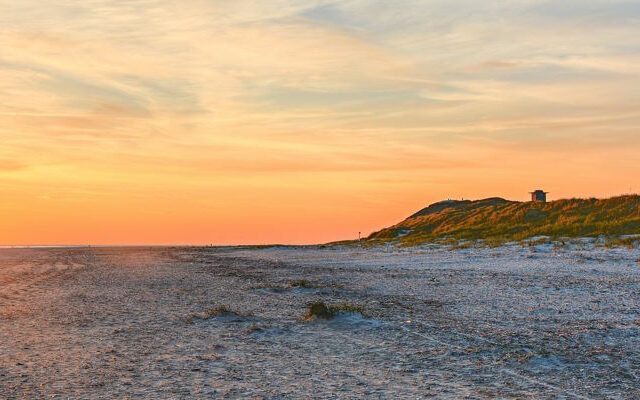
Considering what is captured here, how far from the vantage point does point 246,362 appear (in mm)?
10125

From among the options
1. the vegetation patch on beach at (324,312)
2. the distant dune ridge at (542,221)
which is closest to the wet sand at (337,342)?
the vegetation patch on beach at (324,312)

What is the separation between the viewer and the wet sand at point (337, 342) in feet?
28.0

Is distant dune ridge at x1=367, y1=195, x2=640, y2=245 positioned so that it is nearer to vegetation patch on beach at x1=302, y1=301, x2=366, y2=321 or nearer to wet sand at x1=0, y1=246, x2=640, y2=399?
wet sand at x1=0, y1=246, x2=640, y2=399

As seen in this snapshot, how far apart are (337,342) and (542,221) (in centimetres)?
5221

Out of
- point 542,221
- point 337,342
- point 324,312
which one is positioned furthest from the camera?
point 542,221

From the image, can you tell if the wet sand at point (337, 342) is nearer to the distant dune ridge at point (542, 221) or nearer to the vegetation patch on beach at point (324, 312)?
the vegetation patch on beach at point (324, 312)

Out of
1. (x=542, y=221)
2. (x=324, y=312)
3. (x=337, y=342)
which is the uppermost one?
(x=542, y=221)

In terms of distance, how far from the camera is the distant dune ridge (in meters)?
46.5

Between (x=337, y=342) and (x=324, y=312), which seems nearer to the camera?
(x=337, y=342)

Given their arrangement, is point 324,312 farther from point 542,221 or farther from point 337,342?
point 542,221

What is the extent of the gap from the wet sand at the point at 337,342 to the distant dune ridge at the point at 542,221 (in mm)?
25913


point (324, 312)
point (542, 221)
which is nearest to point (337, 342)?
point (324, 312)

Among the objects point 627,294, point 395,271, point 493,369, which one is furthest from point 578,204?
point 493,369

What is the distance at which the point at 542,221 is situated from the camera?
60000 millimetres
